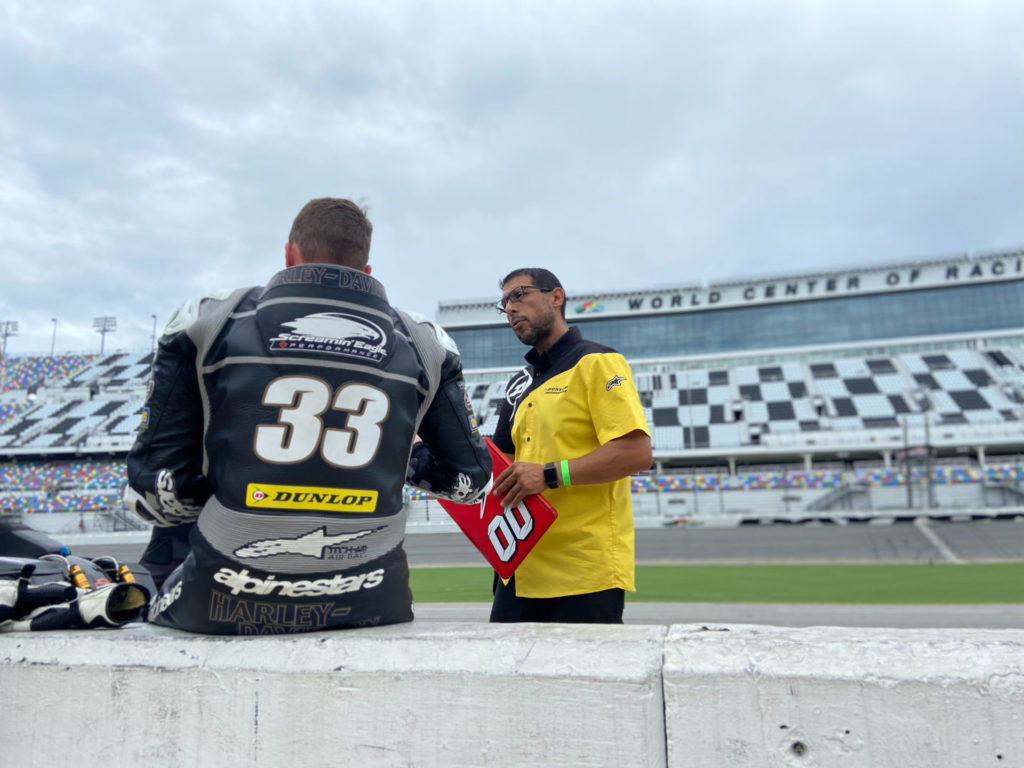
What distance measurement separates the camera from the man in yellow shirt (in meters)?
2.07

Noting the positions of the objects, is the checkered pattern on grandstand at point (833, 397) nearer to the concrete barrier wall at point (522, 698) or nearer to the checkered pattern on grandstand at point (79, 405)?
the checkered pattern on grandstand at point (79, 405)

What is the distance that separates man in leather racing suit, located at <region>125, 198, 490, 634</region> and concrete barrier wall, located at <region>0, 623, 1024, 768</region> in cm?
13

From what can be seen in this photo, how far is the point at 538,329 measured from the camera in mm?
2441

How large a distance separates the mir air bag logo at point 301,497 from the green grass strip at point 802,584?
23.3ft

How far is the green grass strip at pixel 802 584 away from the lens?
8609 millimetres

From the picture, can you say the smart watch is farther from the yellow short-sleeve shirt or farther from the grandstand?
the grandstand

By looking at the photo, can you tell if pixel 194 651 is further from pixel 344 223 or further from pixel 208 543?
pixel 344 223

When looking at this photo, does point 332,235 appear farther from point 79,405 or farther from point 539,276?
point 79,405

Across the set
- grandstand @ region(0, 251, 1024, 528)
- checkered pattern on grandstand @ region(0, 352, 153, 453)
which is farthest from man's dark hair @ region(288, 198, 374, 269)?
checkered pattern on grandstand @ region(0, 352, 153, 453)

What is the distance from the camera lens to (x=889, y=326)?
148ft

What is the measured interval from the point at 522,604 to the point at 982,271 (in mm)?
53773

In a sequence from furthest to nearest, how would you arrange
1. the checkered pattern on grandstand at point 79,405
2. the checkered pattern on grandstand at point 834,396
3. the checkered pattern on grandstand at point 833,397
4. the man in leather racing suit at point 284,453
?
the checkered pattern on grandstand at point 79,405 → the checkered pattern on grandstand at point 834,396 → the checkered pattern on grandstand at point 833,397 → the man in leather racing suit at point 284,453

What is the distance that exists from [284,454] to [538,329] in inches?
49.2

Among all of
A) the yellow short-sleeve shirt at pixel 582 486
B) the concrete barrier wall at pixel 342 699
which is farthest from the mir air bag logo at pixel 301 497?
the yellow short-sleeve shirt at pixel 582 486
